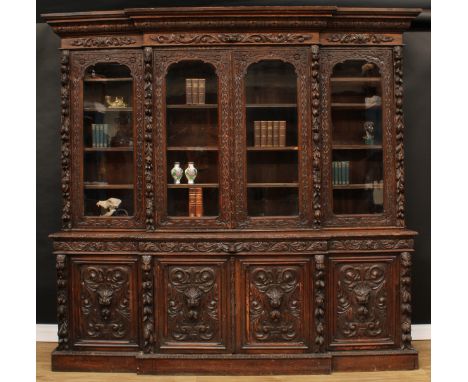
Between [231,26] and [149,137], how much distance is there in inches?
41.6

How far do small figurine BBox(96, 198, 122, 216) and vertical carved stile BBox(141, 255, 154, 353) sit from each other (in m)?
0.50

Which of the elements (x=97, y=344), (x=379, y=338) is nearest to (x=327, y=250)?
(x=379, y=338)

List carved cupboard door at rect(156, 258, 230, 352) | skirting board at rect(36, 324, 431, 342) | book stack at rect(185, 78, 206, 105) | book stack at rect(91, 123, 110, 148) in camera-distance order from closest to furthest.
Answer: carved cupboard door at rect(156, 258, 230, 352)
book stack at rect(185, 78, 206, 105)
book stack at rect(91, 123, 110, 148)
skirting board at rect(36, 324, 431, 342)

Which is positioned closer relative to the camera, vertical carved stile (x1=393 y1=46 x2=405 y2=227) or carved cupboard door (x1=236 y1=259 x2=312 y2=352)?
carved cupboard door (x1=236 y1=259 x2=312 y2=352)

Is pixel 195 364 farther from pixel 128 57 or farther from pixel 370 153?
pixel 128 57

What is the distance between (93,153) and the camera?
4.11 m

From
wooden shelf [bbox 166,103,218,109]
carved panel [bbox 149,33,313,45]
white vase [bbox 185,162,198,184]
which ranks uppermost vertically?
carved panel [bbox 149,33,313,45]

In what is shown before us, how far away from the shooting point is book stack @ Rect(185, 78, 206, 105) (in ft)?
13.2

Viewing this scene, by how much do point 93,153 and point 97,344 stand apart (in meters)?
1.51

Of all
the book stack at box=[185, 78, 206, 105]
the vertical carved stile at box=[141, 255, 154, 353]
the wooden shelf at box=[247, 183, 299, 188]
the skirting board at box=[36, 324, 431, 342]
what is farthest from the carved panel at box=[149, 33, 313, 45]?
the skirting board at box=[36, 324, 431, 342]

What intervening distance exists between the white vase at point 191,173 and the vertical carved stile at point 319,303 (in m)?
1.14

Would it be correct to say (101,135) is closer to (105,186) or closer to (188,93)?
(105,186)

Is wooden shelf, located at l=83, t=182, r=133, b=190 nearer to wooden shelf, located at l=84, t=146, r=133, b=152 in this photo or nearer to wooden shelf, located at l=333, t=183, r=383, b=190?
wooden shelf, located at l=84, t=146, r=133, b=152

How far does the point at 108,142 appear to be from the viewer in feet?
13.5
